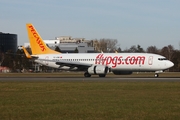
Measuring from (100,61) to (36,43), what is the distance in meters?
12.0

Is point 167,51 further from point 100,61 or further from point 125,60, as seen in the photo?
point 125,60

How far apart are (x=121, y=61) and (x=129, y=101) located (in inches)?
1492

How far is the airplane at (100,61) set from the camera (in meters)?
58.4

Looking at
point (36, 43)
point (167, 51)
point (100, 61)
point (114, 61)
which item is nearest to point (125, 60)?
point (114, 61)

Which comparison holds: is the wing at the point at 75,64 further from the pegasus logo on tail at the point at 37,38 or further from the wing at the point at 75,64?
the pegasus logo on tail at the point at 37,38

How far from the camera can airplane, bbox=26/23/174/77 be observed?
5838cm

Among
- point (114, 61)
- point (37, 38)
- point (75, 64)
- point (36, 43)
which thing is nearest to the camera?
point (114, 61)

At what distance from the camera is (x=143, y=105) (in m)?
19.8

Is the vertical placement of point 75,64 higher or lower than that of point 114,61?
lower

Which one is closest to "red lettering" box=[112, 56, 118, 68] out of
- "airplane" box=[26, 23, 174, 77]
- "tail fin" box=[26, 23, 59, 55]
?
"airplane" box=[26, 23, 174, 77]

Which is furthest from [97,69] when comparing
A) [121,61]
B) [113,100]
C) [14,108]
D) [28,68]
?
[28,68]

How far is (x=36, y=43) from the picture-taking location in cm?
6762

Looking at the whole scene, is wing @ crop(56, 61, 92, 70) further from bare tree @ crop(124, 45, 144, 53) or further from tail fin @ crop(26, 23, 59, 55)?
bare tree @ crop(124, 45, 144, 53)

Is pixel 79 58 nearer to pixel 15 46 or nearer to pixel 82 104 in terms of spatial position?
pixel 82 104
